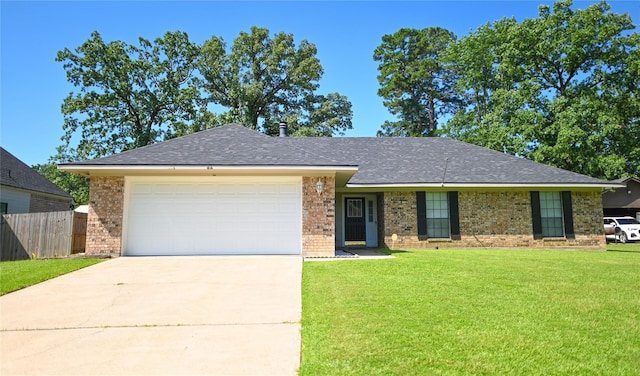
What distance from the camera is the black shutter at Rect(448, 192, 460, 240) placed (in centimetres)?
1374

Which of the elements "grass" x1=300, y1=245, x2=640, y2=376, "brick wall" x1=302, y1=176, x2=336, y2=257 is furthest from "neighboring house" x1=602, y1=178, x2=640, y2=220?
"brick wall" x1=302, y1=176, x2=336, y2=257

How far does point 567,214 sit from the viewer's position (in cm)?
1408

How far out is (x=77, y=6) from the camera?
1126cm

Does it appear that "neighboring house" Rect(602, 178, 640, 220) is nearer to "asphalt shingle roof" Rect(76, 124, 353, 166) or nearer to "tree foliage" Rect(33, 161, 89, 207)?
"asphalt shingle roof" Rect(76, 124, 353, 166)

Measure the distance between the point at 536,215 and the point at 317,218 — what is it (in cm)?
867

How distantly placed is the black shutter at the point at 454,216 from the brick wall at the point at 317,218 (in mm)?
5479

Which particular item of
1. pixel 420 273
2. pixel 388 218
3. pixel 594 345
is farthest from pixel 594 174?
pixel 594 345

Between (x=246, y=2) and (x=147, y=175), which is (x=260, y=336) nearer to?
(x=147, y=175)

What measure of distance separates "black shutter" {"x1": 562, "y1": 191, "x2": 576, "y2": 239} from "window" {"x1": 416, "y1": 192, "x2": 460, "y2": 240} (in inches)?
157

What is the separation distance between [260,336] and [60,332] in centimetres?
226

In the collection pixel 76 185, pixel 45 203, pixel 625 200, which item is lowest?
pixel 45 203

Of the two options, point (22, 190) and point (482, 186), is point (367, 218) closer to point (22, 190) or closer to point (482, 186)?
point (482, 186)

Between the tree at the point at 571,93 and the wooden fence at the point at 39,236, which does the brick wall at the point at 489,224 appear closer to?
the tree at the point at 571,93

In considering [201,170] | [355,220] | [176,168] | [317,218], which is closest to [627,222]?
[355,220]
